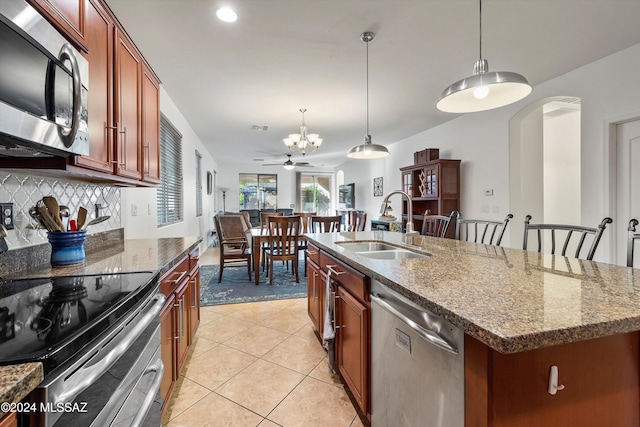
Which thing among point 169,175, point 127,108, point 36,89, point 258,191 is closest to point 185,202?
point 169,175

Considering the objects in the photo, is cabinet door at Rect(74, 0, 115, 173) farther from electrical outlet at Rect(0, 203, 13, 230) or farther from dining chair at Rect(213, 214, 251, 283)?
dining chair at Rect(213, 214, 251, 283)

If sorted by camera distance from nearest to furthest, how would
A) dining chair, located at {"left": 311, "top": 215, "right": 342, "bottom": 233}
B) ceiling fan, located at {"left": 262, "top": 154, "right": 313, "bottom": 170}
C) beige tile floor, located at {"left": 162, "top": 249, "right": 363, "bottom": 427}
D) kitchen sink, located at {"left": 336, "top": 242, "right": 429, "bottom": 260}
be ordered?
beige tile floor, located at {"left": 162, "top": 249, "right": 363, "bottom": 427}
kitchen sink, located at {"left": 336, "top": 242, "right": 429, "bottom": 260}
dining chair, located at {"left": 311, "top": 215, "right": 342, "bottom": 233}
ceiling fan, located at {"left": 262, "top": 154, "right": 313, "bottom": 170}

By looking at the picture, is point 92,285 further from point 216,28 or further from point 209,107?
point 209,107

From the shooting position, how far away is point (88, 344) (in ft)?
2.33

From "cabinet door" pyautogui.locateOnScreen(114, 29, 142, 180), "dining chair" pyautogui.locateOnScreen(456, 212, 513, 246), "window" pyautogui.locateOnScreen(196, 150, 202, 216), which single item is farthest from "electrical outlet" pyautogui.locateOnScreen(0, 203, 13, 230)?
"window" pyautogui.locateOnScreen(196, 150, 202, 216)

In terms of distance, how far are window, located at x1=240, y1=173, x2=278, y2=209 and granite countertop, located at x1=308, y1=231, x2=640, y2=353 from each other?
8.88 metres

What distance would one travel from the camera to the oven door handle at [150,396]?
98 cm

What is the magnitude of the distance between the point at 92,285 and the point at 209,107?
3.38 m

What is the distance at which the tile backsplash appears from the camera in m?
1.28

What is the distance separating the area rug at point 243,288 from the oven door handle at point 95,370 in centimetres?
250

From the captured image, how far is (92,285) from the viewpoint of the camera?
1.10 metres

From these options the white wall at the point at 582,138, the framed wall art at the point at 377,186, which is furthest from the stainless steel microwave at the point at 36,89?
the framed wall art at the point at 377,186

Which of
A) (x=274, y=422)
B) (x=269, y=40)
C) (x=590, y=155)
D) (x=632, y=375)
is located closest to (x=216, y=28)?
(x=269, y=40)

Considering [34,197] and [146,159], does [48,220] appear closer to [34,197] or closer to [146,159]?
[34,197]
